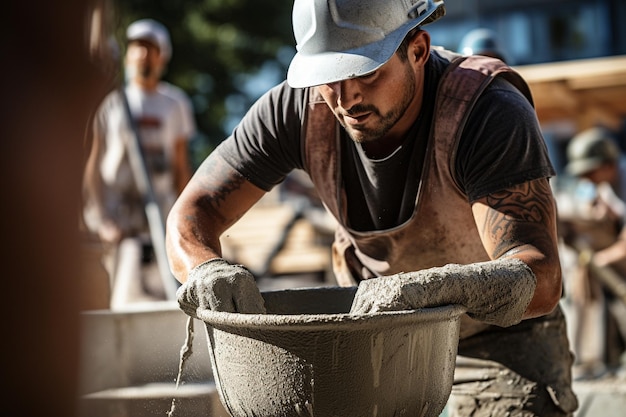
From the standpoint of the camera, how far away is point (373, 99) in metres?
2.75

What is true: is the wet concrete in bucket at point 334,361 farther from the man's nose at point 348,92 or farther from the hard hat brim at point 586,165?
the hard hat brim at point 586,165

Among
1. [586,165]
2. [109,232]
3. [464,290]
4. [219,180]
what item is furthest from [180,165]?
[464,290]

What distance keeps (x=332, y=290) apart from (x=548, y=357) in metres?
0.85

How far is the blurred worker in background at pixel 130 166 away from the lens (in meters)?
6.38

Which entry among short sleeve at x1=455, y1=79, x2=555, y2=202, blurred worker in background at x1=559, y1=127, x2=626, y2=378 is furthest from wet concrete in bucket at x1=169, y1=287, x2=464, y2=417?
blurred worker in background at x1=559, y1=127, x2=626, y2=378

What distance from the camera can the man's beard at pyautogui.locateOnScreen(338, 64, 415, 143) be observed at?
2.80 metres

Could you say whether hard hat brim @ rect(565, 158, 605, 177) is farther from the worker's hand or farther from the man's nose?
the man's nose

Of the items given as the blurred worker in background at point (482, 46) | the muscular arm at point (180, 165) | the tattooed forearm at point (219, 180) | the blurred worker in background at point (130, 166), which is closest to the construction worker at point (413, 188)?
the tattooed forearm at point (219, 180)

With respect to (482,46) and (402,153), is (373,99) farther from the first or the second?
(482,46)

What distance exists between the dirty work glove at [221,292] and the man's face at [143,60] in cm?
463

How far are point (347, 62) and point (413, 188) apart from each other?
512 mm

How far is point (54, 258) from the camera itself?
1238 millimetres

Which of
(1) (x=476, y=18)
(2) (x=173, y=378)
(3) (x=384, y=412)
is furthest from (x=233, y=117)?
(3) (x=384, y=412)

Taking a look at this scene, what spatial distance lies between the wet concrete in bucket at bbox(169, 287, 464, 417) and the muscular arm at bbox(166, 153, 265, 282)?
62cm
